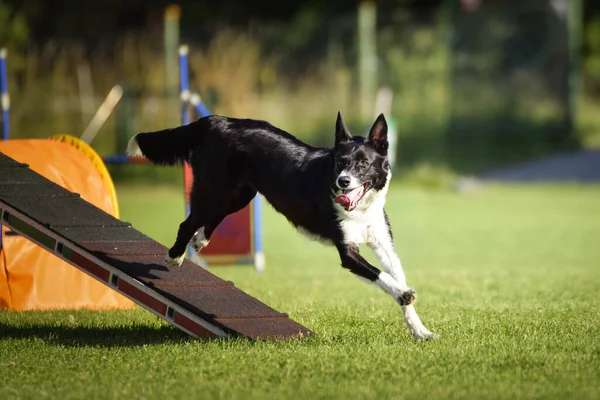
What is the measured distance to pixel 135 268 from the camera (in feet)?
19.1

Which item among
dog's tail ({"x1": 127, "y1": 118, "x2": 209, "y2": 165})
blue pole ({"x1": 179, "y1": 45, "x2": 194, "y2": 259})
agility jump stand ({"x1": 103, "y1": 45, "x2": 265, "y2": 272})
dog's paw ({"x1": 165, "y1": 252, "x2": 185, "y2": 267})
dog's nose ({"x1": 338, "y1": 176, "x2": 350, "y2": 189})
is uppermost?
blue pole ({"x1": 179, "y1": 45, "x2": 194, "y2": 259})

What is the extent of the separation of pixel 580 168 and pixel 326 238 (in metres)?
18.3

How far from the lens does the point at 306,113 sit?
75.8 feet

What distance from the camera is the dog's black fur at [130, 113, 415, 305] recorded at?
18.6ft

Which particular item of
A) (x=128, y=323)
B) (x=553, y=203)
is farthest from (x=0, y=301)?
(x=553, y=203)

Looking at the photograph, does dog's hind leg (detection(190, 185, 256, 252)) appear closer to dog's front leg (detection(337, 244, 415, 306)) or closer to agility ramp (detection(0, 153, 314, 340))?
agility ramp (detection(0, 153, 314, 340))

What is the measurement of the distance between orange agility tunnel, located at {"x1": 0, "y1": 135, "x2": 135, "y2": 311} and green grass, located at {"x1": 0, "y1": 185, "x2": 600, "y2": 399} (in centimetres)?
43

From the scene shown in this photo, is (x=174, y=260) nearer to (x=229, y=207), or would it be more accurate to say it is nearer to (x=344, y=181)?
(x=229, y=207)

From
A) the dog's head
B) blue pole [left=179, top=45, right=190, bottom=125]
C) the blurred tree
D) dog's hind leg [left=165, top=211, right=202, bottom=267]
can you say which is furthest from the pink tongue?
the blurred tree

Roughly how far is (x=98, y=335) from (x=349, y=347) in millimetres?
1709

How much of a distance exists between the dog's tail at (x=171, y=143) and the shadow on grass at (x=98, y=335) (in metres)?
1.15

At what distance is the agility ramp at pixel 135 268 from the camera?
5652 millimetres

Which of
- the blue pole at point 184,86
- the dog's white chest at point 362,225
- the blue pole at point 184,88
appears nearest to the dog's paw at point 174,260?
the dog's white chest at point 362,225

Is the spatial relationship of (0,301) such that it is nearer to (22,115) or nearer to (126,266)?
(126,266)
